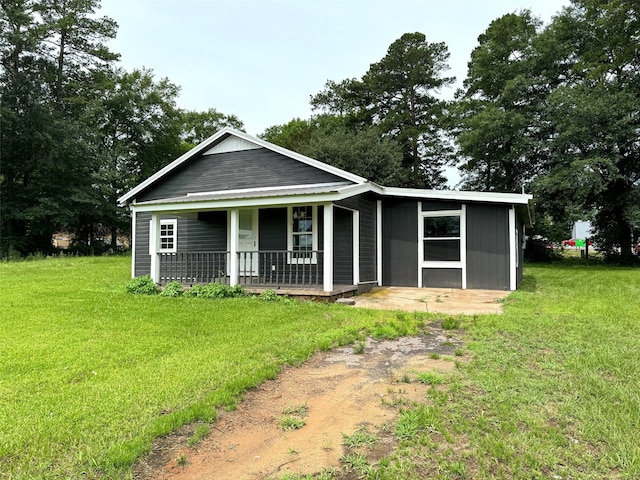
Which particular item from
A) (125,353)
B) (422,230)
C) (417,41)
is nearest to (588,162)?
(422,230)

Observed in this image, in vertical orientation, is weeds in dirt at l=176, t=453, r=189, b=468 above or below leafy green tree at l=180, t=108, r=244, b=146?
below

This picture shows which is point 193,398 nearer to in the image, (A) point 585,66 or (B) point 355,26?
(B) point 355,26

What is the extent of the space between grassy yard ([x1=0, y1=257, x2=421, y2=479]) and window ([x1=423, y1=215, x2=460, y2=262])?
4291mm

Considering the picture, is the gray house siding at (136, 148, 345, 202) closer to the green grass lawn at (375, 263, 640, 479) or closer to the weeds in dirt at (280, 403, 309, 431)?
the green grass lawn at (375, 263, 640, 479)

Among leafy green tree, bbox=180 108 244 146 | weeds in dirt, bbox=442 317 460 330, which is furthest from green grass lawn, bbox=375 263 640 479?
leafy green tree, bbox=180 108 244 146

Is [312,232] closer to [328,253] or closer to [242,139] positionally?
[328,253]

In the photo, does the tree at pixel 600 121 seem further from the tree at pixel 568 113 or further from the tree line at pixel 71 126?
the tree line at pixel 71 126

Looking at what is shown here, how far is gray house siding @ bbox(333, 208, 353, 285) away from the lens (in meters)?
10.7

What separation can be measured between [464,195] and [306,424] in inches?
340

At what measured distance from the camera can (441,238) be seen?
35.6 feet

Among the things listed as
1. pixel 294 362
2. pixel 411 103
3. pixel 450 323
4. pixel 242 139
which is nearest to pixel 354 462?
pixel 294 362

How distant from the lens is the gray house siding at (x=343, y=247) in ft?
35.0

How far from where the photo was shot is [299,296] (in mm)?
9031

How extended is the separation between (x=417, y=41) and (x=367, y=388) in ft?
98.1
